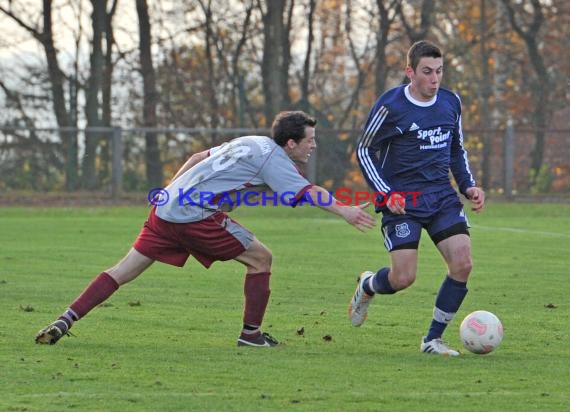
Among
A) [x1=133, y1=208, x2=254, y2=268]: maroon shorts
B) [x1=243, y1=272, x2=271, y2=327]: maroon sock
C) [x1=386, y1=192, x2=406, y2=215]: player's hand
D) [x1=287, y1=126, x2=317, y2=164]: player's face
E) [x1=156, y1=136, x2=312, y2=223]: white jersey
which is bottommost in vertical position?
[x1=243, y1=272, x2=271, y2=327]: maroon sock

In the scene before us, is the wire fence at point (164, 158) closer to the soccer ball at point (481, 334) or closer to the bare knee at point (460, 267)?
the bare knee at point (460, 267)

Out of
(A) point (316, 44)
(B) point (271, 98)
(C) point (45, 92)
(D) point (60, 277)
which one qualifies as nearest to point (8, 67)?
(C) point (45, 92)

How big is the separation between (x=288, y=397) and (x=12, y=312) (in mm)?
4161

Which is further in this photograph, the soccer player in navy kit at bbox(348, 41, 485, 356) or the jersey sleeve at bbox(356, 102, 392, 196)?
the jersey sleeve at bbox(356, 102, 392, 196)

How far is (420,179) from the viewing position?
28.2 ft

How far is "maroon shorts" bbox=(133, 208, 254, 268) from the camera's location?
8484 mm

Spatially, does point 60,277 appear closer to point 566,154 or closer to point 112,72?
point 566,154

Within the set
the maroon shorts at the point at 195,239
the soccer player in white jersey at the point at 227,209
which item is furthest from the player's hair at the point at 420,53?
the maroon shorts at the point at 195,239

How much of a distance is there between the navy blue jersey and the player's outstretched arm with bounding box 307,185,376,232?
0.55 meters

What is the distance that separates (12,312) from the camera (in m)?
10.2

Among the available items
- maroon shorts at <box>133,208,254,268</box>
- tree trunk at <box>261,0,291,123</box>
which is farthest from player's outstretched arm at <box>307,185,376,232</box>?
tree trunk at <box>261,0,291,123</box>

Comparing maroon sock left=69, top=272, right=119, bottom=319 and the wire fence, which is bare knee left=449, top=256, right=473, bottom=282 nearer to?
maroon sock left=69, top=272, right=119, bottom=319

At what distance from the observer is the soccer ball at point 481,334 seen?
816cm

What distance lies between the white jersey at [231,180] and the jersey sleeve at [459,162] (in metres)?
1.22
